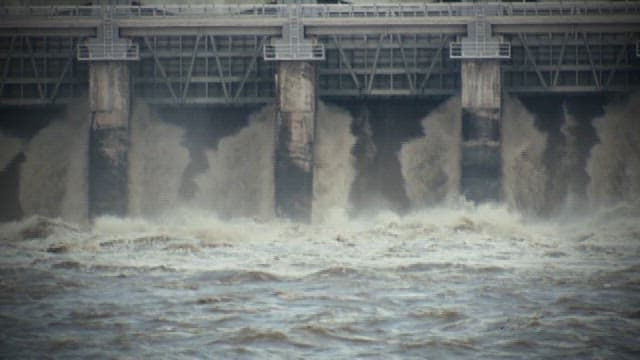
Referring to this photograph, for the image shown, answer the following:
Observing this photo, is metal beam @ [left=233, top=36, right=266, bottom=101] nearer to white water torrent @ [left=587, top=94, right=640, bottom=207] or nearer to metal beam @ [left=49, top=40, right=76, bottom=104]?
metal beam @ [left=49, top=40, right=76, bottom=104]

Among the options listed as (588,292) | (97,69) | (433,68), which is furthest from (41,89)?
(588,292)

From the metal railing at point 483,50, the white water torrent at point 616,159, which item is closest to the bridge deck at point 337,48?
the metal railing at point 483,50

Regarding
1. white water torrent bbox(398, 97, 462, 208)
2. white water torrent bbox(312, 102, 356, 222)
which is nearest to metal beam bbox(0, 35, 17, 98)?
white water torrent bbox(312, 102, 356, 222)

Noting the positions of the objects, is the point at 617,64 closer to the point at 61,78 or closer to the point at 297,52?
the point at 297,52

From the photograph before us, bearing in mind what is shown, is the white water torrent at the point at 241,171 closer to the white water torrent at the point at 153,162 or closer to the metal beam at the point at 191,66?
the white water torrent at the point at 153,162

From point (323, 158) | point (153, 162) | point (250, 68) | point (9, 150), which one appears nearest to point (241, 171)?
point (323, 158)

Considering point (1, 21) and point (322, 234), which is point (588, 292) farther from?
point (1, 21)

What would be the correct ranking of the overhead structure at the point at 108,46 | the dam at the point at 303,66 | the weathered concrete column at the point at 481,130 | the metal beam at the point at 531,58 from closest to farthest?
the weathered concrete column at the point at 481,130, the dam at the point at 303,66, the overhead structure at the point at 108,46, the metal beam at the point at 531,58
